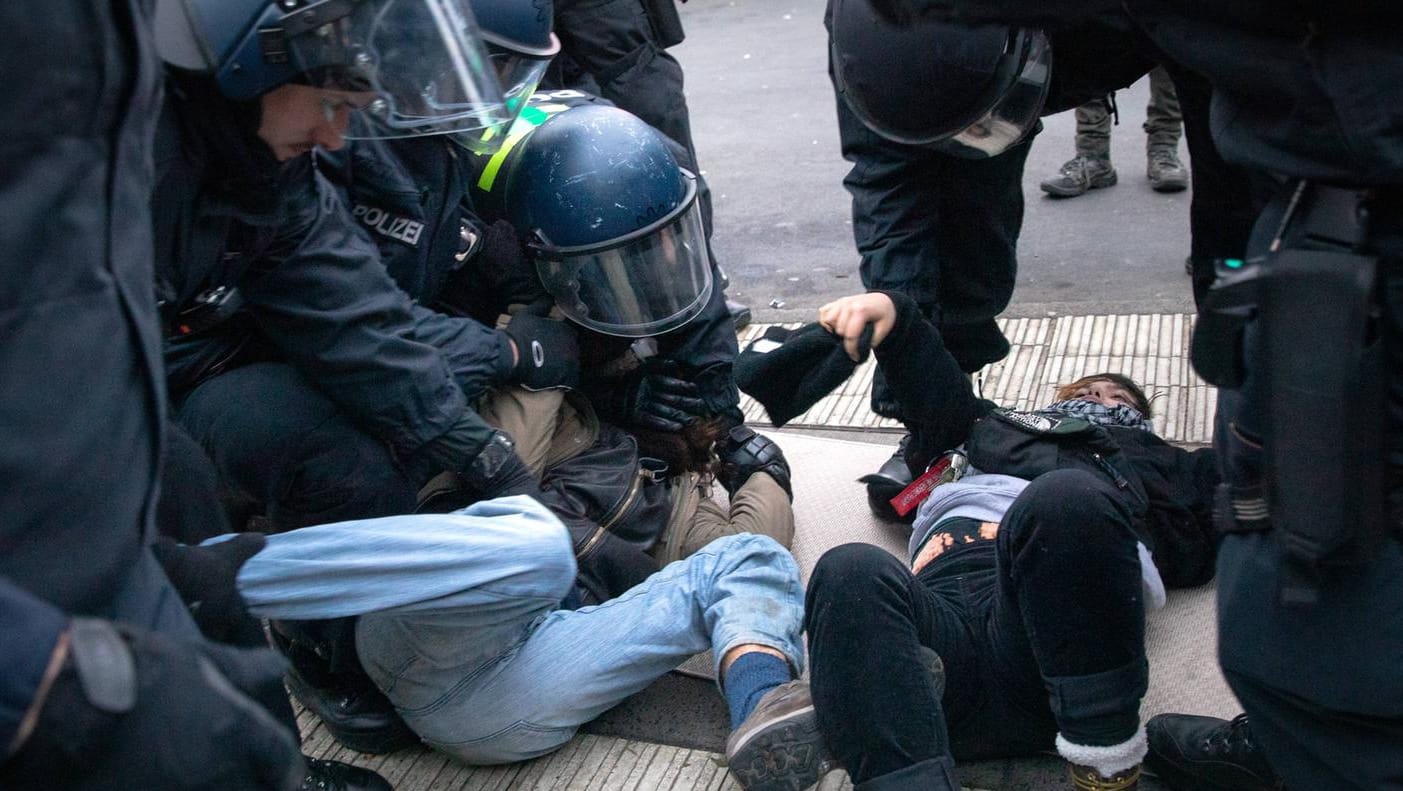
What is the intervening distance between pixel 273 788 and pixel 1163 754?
4.51 feet

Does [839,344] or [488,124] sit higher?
[488,124]

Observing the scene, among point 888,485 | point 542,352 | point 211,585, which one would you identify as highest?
point 211,585

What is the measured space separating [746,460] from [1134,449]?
31.2 inches

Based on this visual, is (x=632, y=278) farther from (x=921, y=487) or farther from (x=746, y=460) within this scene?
(x=921, y=487)

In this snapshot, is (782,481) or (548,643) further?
(782,481)

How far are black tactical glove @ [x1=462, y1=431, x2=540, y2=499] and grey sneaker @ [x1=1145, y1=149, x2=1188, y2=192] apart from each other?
10.3 feet

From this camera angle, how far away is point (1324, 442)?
1.20m

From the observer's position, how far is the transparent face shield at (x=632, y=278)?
2.60m

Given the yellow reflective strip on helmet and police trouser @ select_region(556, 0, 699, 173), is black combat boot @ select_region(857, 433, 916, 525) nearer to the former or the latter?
the yellow reflective strip on helmet

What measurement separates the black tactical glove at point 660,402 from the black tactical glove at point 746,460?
100 mm

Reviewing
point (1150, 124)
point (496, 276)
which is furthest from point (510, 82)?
point (1150, 124)

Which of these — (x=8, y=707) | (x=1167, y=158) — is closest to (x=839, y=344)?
(x=8, y=707)

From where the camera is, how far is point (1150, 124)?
4.72 m

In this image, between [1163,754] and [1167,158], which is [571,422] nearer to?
[1163,754]
